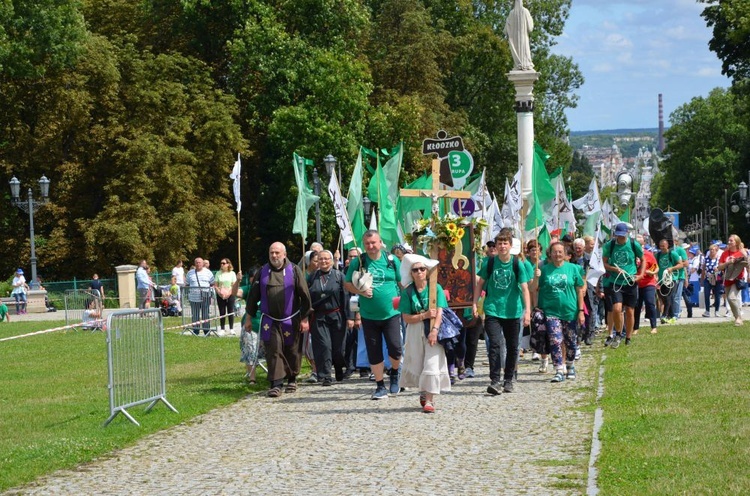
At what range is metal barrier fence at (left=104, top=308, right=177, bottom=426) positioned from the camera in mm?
12008

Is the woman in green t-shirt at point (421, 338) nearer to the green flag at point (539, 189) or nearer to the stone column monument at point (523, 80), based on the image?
the green flag at point (539, 189)

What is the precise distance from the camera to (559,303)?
604 inches

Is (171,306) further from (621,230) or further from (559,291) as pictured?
(559,291)

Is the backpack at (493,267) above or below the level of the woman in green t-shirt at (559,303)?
above

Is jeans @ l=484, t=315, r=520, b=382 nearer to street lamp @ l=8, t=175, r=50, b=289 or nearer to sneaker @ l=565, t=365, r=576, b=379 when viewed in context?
sneaker @ l=565, t=365, r=576, b=379

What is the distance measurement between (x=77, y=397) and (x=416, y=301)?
192 inches

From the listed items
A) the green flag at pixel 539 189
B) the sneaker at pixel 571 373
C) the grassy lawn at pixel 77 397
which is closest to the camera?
the grassy lawn at pixel 77 397

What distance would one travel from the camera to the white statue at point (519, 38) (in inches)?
1441

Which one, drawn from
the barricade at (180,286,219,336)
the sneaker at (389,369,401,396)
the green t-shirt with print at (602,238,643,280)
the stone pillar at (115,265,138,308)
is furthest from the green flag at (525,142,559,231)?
the stone pillar at (115,265,138,308)

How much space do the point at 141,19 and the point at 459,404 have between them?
138 ft

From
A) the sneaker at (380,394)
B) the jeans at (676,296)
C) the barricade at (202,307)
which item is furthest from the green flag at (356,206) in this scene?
the barricade at (202,307)

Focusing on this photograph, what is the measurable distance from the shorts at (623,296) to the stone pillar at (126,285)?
2305 cm

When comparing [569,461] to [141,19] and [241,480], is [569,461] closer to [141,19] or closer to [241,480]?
[241,480]

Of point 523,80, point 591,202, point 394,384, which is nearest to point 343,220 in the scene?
point 394,384
